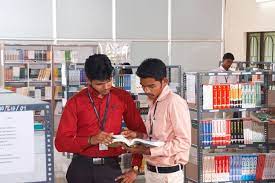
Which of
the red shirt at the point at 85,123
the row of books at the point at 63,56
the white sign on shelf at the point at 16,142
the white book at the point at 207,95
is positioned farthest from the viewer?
the row of books at the point at 63,56

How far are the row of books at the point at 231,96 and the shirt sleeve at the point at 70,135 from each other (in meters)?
2.85

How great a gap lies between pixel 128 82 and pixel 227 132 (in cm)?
229

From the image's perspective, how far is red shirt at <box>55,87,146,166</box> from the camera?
8.73ft

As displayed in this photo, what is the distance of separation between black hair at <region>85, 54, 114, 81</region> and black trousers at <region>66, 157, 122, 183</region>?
0.49 metres

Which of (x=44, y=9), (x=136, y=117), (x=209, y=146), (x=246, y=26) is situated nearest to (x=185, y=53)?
(x=246, y=26)

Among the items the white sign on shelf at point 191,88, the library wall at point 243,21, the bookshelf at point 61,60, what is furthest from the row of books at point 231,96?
the library wall at point 243,21

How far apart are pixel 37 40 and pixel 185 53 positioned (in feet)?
13.1

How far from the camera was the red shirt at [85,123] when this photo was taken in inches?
105

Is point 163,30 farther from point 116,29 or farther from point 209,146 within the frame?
point 209,146

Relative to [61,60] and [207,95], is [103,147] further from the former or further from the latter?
[61,60]

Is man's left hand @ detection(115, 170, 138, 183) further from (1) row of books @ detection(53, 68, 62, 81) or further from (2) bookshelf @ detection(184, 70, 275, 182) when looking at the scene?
(1) row of books @ detection(53, 68, 62, 81)

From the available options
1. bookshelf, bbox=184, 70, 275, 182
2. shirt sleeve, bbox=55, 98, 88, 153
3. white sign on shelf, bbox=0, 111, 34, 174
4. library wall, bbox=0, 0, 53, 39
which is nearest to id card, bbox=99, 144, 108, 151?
shirt sleeve, bbox=55, 98, 88, 153

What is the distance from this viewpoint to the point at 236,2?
12203 mm

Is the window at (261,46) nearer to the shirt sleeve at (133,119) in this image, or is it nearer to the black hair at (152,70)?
the shirt sleeve at (133,119)
